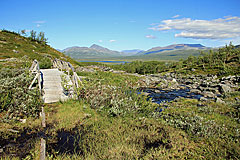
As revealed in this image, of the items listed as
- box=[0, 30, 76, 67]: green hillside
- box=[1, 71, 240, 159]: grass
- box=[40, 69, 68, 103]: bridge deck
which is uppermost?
box=[0, 30, 76, 67]: green hillside

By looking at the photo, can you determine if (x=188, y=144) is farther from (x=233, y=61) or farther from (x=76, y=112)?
(x=233, y=61)

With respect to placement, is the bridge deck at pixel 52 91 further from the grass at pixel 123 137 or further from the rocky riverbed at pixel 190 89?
the rocky riverbed at pixel 190 89

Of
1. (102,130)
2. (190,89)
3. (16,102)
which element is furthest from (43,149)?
(190,89)

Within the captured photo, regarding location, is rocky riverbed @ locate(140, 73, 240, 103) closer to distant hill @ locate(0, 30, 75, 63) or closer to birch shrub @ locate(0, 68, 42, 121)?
birch shrub @ locate(0, 68, 42, 121)

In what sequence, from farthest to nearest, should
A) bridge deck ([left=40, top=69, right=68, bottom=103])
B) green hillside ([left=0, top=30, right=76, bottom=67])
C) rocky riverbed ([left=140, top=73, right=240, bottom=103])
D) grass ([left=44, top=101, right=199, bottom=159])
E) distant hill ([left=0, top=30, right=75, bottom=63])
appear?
distant hill ([left=0, top=30, right=75, bottom=63]), green hillside ([left=0, top=30, right=76, bottom=67]), rocky riverbed ([left=140, top=73, right=240, bottom=103]), bridge deck ([left=40, top=69, right=68, bottom=103]), grass ([left=44, top=101, right=199, bottom=159])

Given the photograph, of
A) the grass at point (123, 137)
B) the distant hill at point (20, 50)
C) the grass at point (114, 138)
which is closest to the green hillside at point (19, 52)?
the distant hill at point (20, 50)

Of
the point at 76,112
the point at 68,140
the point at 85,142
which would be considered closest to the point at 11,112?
the point at 76,112

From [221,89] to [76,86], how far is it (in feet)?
73.1

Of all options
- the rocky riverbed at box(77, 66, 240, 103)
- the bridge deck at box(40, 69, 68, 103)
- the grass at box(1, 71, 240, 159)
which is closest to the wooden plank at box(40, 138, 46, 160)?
the grass at box(1, 71, 240, 159)

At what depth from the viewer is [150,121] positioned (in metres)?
7.62

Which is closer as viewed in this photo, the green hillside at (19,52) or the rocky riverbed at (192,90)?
the rocky riverbed at (192,90)

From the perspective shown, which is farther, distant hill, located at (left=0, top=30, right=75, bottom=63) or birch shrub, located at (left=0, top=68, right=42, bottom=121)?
distant hill, located at (left=0, top=30, right=75, bottom=63)

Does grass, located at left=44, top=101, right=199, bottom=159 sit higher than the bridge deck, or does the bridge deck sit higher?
the bridge deck

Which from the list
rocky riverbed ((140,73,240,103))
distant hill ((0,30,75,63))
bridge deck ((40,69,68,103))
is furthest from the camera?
distant hill ((0,30,75,63))
